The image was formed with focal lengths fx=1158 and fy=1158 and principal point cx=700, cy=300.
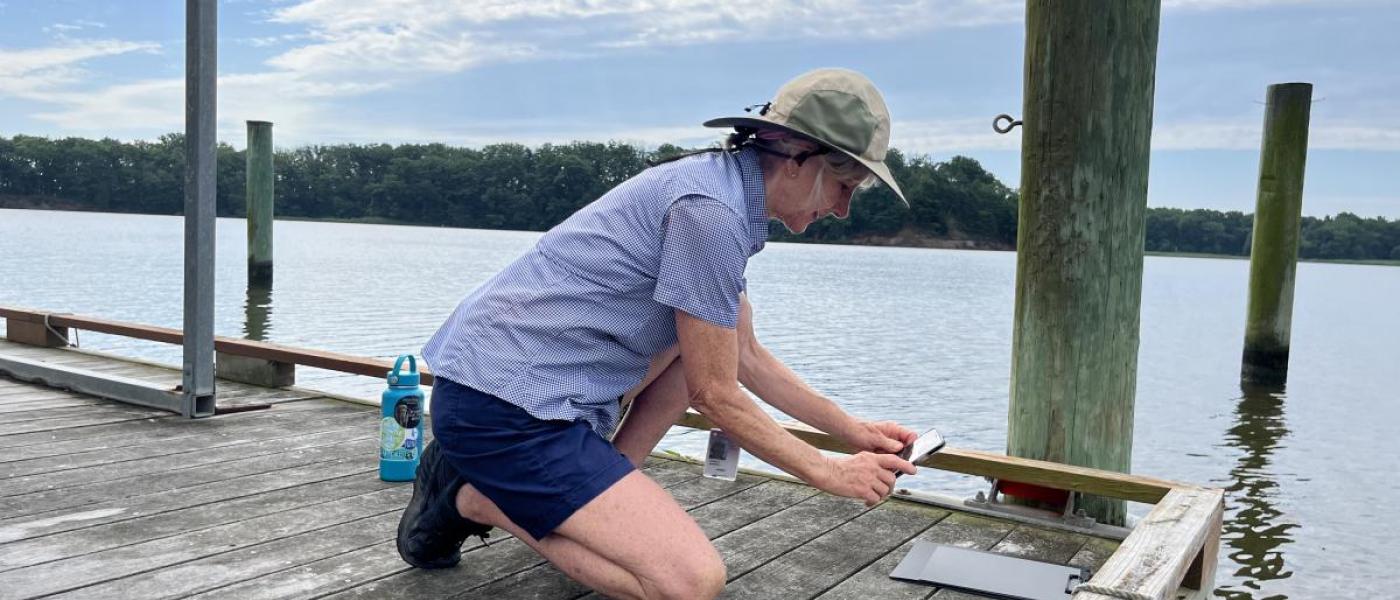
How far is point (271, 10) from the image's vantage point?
43000 millimetres

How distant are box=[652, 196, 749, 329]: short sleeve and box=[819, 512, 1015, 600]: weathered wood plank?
37.9 inches

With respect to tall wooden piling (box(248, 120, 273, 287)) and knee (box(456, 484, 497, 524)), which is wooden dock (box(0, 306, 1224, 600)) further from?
tall wooden piling (box(248, 120, 273, 287))

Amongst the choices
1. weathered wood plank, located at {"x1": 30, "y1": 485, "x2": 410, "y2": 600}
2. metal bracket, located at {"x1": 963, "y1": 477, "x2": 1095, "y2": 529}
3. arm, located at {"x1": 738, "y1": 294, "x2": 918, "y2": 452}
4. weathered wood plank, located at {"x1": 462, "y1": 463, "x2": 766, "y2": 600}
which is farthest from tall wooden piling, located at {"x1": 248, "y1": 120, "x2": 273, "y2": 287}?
arm, located at {"x1": 738, "y1": 294, "x2": 918, "y2": 452}

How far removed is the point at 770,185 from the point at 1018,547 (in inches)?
60.4

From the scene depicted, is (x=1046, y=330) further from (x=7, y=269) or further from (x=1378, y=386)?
(x=7, y=269)

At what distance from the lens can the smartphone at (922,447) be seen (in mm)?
2609

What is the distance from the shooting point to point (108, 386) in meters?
5.02

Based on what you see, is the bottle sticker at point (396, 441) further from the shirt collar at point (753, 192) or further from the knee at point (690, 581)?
the shirt collar at point (753, 192)

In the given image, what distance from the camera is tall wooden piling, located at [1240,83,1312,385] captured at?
1113cm

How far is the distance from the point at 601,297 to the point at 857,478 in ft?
2.13

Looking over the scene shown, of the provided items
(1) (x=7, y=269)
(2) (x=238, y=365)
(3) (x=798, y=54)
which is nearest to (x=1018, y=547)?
(2) (x=238, y=365)

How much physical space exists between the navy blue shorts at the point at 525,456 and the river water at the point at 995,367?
433 centimetres

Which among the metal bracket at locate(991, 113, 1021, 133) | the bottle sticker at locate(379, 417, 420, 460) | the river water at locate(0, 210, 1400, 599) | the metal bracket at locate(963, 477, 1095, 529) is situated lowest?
the river water at locate(0, 210, 1400, 599)

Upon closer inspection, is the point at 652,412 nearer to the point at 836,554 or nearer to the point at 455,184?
the point at 836,554
